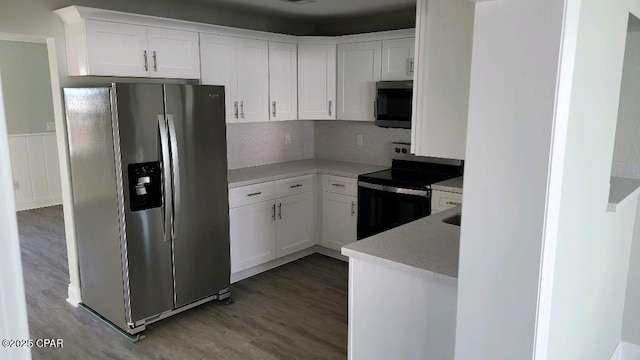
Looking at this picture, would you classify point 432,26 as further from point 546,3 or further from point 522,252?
point 522,252

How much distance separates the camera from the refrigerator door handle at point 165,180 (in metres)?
3.14

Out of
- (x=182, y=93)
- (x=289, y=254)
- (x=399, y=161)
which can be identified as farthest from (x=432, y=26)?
(x=289, y=254)

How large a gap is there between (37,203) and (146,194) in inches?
174

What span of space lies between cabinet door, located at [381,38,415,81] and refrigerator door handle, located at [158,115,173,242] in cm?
207

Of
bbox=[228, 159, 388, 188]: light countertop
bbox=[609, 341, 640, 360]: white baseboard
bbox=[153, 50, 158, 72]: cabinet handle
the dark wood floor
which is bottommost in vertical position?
the dark wood floor

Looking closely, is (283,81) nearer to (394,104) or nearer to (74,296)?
(394,104)

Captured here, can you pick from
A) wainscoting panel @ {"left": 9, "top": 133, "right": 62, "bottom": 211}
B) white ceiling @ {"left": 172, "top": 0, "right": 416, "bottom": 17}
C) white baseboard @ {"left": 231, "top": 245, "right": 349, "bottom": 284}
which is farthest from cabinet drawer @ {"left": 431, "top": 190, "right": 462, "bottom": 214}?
wainscoting panel @ {"left": 9, "top": 133, "right": 62, "bottom": 211}

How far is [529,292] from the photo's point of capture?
4.49 ft

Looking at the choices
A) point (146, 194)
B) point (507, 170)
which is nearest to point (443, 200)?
point (146, 194)

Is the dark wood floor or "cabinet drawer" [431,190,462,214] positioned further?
"cabinet drawer" [431,190,462,214]

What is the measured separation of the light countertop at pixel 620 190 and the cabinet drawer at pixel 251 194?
2590 mm

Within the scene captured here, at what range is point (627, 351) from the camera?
2936 millimetres

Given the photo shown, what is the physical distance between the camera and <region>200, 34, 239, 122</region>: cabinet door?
3.82 metres

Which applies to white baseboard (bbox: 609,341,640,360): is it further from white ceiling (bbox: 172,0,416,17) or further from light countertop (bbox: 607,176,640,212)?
white ceiling (bbox: 172,0,416,17)
